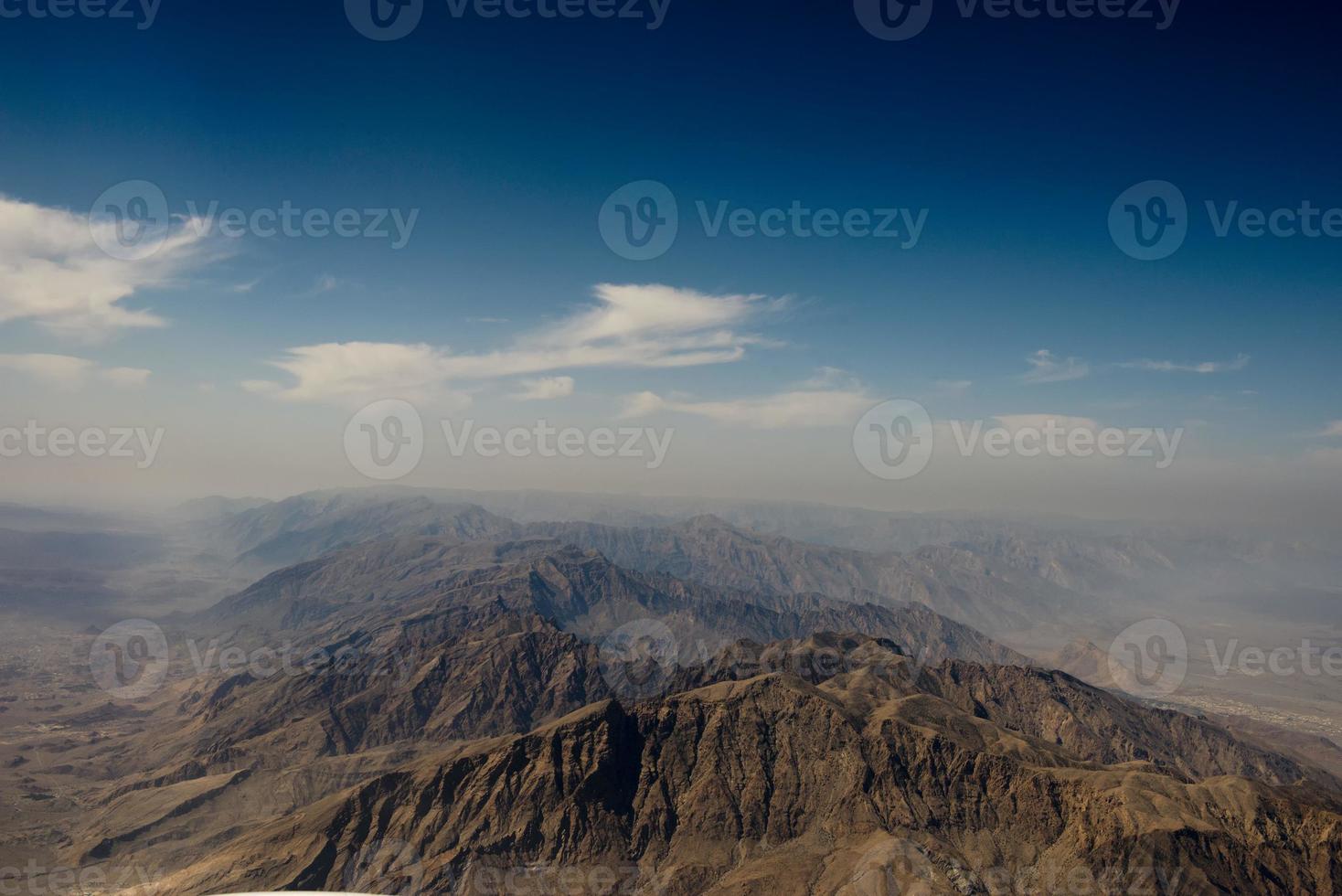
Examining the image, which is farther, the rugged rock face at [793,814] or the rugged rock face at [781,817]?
the rugged rock face at [781,817]

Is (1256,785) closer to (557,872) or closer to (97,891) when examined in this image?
(557,872)

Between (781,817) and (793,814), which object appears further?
(793,814)

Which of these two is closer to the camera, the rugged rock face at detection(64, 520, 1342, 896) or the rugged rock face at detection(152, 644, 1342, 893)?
the rugged rock face at detection(152, 644, 1342, 893)

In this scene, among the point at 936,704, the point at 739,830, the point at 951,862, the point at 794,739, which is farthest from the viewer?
the point at 936,704

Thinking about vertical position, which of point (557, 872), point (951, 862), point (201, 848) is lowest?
point (201, 848)

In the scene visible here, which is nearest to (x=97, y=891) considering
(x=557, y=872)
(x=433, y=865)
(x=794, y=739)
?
(x=433, y=865)

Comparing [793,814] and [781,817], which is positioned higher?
[793,814]

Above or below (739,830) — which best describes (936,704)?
above

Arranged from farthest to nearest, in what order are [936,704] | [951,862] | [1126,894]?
[936,704]
[951,862]
[1126,894]
